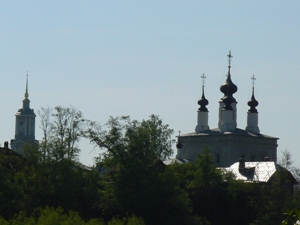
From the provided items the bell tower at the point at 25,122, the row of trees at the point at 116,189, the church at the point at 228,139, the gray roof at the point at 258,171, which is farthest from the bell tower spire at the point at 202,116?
the bell tower at the point at 25,122

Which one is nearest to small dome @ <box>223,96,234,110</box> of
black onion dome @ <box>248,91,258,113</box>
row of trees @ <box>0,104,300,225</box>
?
black onion dome @ <box>248,91,258,113</box>

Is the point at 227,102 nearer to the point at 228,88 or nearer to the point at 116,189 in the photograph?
the point at 228,88

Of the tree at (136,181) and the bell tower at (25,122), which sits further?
the bell tower at (25,122)

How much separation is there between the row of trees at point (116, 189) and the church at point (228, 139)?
45687 millimetres

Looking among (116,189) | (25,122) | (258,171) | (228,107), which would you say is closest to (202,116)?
(228,107)

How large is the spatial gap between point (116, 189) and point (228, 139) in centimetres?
5635

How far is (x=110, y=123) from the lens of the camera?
6069 centimetres

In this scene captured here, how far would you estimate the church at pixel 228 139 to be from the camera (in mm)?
112125

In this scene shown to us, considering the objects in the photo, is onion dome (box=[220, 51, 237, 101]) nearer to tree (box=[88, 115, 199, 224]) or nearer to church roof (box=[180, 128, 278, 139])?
church roof (box=[180, 128, 278, 139])

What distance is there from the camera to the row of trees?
54.8 meters

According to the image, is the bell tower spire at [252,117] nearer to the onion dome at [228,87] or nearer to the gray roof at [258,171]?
the onion dome at [228,87]

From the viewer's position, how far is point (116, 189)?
5681cm

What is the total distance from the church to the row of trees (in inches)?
1799

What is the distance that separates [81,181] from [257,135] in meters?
59.3
